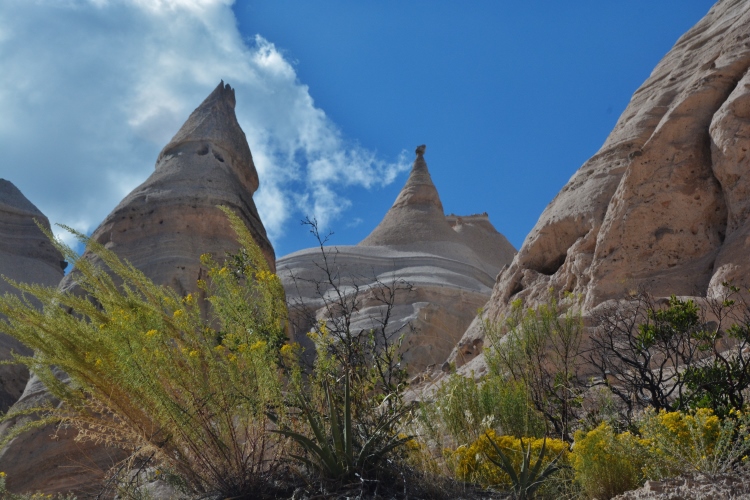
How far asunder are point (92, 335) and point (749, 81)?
7.63 m

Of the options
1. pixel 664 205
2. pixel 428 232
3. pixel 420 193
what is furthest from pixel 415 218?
pixel 664 205

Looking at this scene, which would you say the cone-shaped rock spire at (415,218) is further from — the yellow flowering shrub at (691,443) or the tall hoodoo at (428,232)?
the yellow flowering shrub at (691,443)

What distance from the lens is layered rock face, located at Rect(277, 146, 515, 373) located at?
721 inches

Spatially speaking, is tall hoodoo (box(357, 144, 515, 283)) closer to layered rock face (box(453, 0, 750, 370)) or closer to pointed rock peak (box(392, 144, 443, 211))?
pointed rock peak (box(392, 144, 443, 211))

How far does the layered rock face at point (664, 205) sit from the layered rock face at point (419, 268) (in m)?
2.92

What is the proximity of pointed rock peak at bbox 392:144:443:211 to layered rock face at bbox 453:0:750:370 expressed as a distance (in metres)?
21.8

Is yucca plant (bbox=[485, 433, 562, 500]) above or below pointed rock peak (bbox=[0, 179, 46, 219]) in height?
below

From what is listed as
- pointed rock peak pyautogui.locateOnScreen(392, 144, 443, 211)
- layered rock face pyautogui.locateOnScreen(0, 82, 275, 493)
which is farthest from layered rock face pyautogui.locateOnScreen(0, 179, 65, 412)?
pointed rock peak pyautogui.locateOnScreen(392, 144, 443, 211)

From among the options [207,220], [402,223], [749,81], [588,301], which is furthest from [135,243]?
[402,223]

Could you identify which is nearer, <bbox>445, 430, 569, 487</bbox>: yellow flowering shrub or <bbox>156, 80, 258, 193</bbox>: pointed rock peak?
<bbox>445, 430, 569, 487</bbox>: yellow flowering shrub

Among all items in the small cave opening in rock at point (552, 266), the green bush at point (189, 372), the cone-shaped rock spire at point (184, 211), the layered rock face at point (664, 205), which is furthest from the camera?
the cone-shaped rock spire at point (184, 211)

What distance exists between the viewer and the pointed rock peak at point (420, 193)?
108 ft

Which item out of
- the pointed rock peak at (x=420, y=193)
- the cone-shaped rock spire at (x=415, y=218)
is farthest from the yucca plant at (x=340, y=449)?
the pointed rock peak at (x=420, y=193)

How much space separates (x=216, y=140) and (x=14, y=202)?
9.82 meters
